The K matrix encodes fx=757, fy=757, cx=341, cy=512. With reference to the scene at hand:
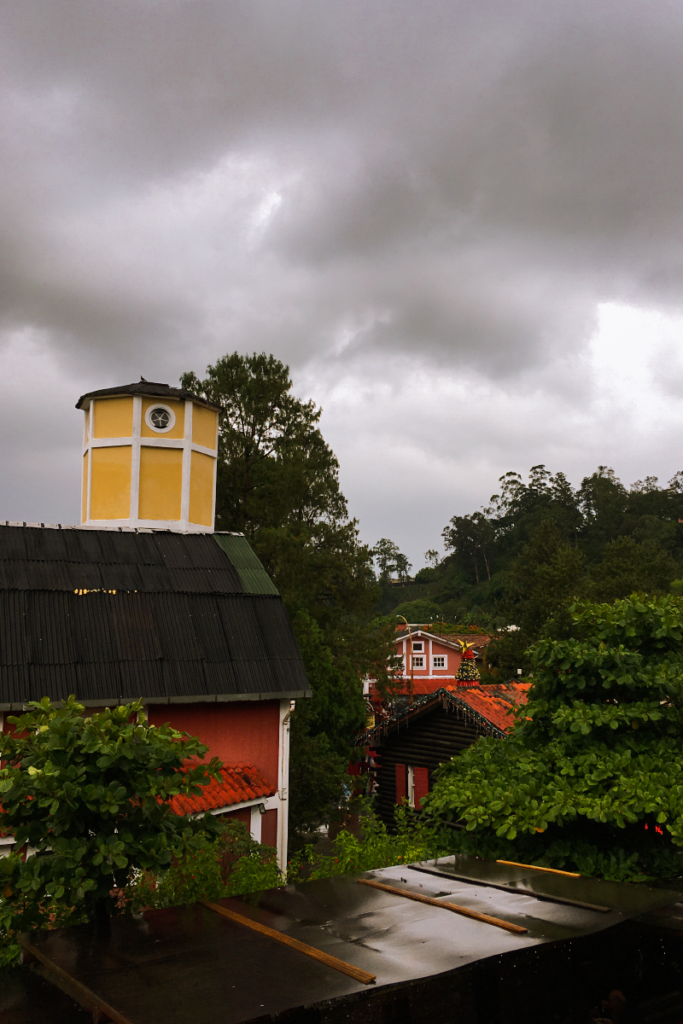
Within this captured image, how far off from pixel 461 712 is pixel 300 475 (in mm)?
7984

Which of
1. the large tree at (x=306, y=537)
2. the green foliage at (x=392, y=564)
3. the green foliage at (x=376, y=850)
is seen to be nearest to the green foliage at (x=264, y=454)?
the large tree at (x=306, y=537)

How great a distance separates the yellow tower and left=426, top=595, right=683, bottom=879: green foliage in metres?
8.92

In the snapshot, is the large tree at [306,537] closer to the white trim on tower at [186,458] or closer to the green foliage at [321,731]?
the green foliage at [321,731]

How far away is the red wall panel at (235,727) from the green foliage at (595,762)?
4553mm

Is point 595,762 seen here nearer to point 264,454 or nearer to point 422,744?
point 422,744

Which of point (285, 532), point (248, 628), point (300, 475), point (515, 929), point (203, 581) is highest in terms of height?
point (300, 475)

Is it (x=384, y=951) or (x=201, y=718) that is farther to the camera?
(x=201, y=718)

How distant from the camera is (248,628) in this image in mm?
11914

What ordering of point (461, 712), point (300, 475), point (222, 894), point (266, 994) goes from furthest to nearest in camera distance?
point (300, 475) < point (461, 712) < point (222, 894) < point (266, 994)

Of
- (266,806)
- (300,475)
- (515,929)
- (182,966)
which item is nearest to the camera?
(182,966)

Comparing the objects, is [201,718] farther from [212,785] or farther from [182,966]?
[182,966]

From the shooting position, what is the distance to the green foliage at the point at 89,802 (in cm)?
420

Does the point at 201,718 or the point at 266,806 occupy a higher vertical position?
the point at 201,718

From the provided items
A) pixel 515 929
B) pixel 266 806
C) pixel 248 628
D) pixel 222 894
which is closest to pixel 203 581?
pixel 248 628
